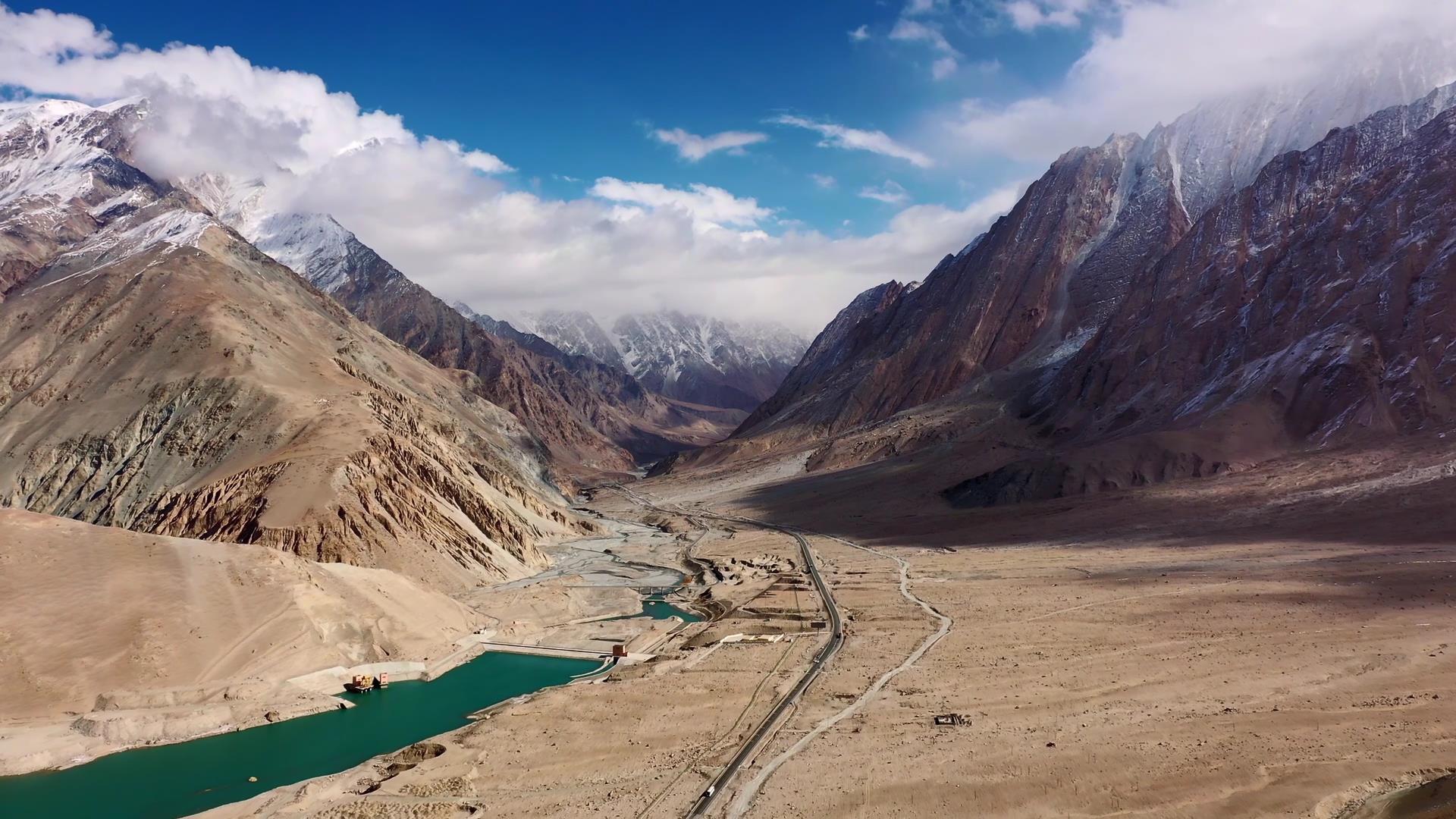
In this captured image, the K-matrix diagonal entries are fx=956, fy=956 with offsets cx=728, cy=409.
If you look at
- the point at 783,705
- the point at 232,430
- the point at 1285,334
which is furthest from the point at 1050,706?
the point at 1285,334

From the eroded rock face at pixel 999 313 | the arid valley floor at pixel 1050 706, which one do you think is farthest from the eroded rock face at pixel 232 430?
the eroded rock face at pixel 999 313

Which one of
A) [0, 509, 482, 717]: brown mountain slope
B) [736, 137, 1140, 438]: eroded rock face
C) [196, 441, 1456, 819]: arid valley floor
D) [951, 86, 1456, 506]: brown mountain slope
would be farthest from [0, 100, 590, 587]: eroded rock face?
[736, 137, 1140, 438]: eroded rock face

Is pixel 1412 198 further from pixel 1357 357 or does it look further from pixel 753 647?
pixel 753 647

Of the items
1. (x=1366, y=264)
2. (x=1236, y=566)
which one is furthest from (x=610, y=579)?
(x=1366, y=264)

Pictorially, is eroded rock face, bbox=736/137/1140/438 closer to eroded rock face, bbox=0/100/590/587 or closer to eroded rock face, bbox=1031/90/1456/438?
eroded rock face, bbox=1031/90/1456/438

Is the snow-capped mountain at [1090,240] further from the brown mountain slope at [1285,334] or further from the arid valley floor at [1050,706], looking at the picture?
the arid valley floor at [1050,706]
